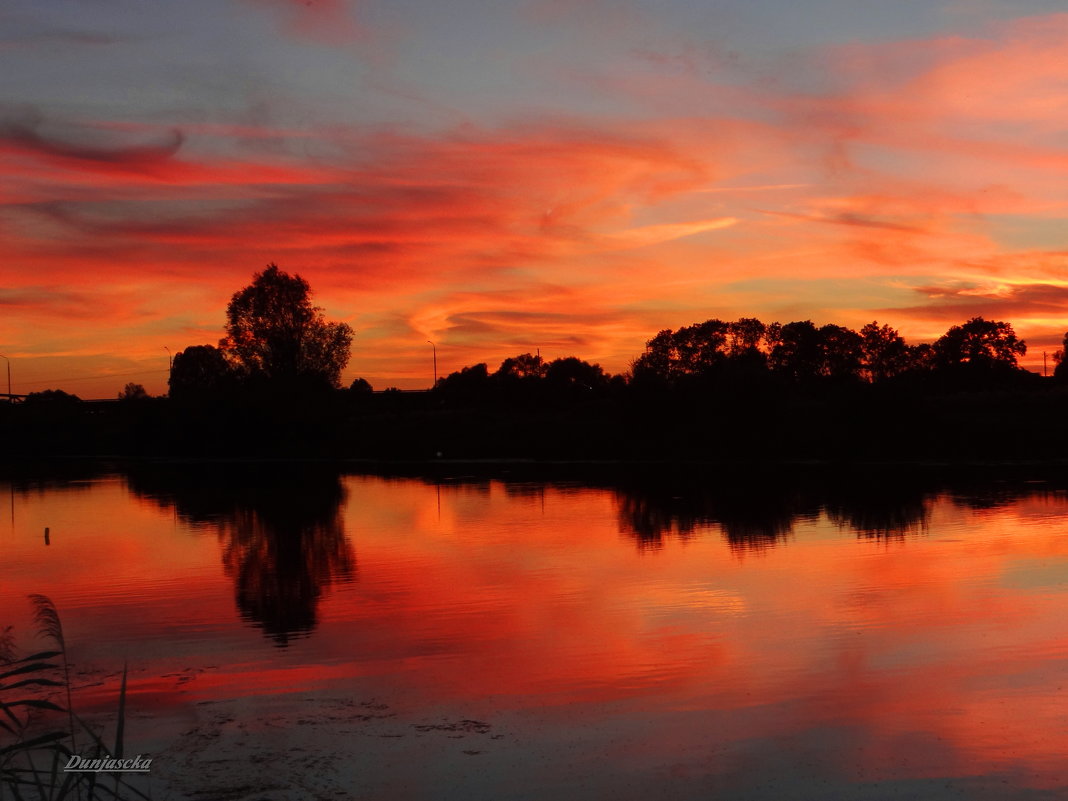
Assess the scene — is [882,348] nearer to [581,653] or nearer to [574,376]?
[574,376]

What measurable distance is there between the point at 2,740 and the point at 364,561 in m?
16.0

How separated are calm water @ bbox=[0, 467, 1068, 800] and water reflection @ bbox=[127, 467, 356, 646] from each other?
0.66 ft

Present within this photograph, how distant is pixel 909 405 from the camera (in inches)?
2719

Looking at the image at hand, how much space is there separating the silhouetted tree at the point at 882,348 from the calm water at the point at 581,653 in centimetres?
→ 8850

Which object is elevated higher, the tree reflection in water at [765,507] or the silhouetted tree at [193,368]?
the silhouetted tree at [193,368]

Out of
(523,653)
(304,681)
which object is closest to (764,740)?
(523,653)

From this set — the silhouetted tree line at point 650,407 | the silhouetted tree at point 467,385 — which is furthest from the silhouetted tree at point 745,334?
the silhouetted tree at point 467,385

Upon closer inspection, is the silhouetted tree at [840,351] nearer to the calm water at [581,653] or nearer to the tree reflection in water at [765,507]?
the tree reflection in water at [765,507]

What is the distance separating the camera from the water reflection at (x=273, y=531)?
22.3 meters

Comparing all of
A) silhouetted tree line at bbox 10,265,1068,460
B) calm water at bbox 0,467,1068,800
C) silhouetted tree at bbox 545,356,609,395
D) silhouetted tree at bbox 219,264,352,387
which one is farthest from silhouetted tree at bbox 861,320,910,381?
calm water at bbox 0,467,1068,800

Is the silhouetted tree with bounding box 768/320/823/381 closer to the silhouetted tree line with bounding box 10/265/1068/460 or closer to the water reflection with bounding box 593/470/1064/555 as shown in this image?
the silhouetted tree line with bounding box 10/265/1068/460

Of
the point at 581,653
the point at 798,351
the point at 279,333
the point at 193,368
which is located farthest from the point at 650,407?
the point at 193,368

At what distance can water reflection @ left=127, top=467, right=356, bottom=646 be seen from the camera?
73.3ft

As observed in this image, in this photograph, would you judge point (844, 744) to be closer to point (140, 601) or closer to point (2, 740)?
point (2, 740)
